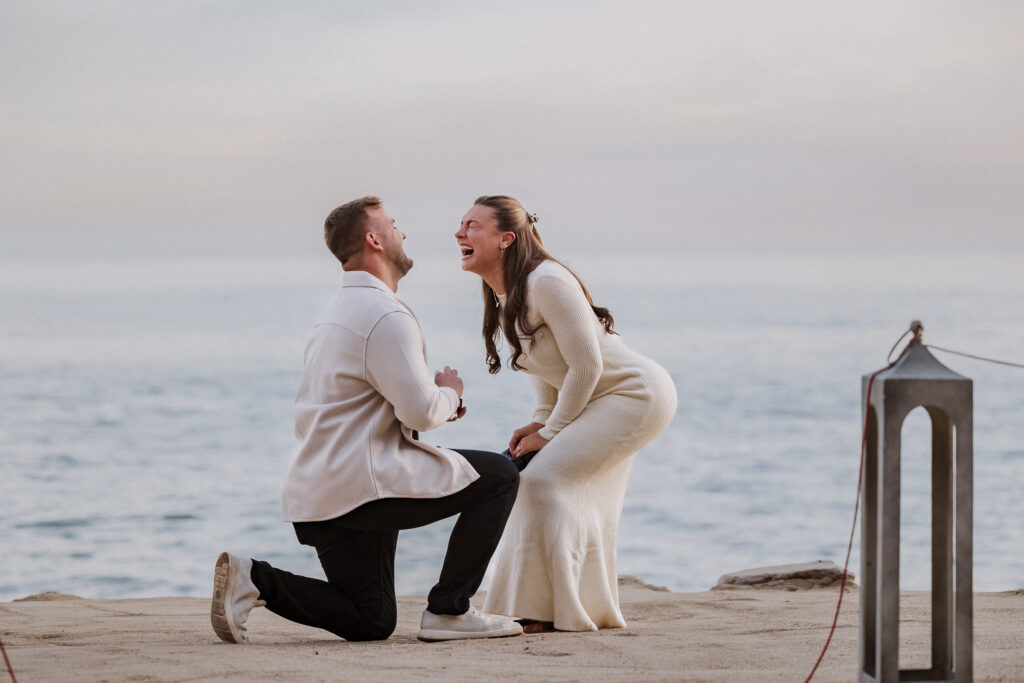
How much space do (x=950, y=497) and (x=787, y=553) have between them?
11552 millimetres

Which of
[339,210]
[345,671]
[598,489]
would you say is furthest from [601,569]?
[339,210]

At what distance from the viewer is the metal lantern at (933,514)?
292cm

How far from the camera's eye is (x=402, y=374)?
368cm

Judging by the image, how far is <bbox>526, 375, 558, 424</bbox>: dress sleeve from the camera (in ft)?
15.2

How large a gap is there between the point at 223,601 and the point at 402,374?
2.90ft

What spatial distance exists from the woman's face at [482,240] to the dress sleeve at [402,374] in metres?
0.74

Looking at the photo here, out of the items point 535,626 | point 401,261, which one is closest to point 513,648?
point 535,626

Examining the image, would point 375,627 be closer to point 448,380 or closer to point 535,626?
point 535,626

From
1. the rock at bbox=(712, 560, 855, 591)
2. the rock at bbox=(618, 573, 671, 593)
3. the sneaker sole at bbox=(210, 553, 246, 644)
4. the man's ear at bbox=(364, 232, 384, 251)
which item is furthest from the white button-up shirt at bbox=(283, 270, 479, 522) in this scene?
the rock at bbox=(712, 560, 855, 591)

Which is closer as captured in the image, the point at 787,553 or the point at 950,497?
the point at 950,497

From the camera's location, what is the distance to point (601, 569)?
4.36 m

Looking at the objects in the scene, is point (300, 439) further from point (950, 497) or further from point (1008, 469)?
point (1008, 469)

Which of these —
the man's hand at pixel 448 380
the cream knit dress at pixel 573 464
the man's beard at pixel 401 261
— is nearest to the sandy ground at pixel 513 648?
the cream knit dress at pixel 573 464

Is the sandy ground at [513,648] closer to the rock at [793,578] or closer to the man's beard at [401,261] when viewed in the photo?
the rock at [793,578]
